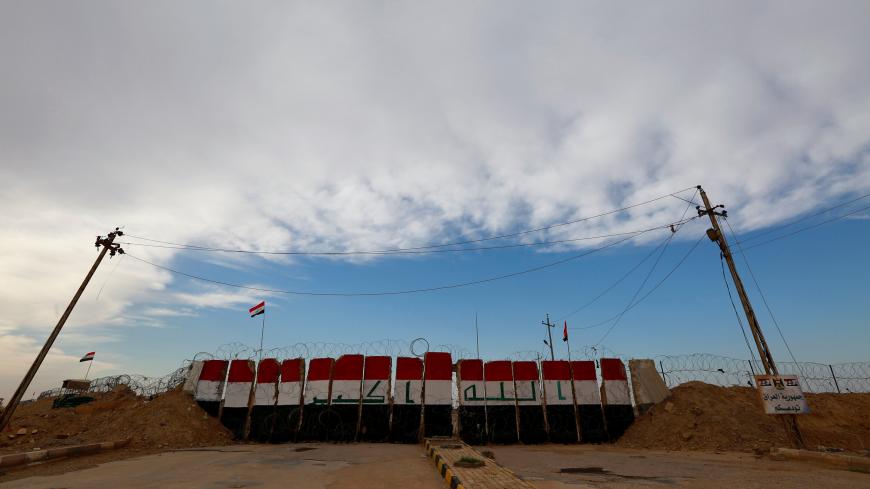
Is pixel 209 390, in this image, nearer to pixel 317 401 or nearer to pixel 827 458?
pixel 317 401

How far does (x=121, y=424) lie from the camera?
56.3ft

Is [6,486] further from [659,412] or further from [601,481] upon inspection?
[659,412]

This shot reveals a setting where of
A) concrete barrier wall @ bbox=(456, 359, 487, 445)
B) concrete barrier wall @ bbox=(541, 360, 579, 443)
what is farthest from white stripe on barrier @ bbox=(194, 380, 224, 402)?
concrete barrier wall @ bbox=(541, 360, 579, 443)

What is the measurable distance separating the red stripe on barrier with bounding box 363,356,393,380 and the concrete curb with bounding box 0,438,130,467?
31.1ft

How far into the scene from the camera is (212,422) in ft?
61.7

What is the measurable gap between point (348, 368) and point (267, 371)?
392 cm

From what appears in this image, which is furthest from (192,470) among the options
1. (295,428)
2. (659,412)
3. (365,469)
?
(659,412)

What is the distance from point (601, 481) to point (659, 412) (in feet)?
36.2

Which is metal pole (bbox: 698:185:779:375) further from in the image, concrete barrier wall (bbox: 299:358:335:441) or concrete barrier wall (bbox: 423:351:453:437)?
concrete barrier wall (bbox: 299:358:335:441)

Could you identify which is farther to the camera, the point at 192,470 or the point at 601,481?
the point at 192,470

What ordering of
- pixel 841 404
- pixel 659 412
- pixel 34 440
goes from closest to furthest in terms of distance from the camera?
pixel 34 440, pixel 841 404, pixel 659 412

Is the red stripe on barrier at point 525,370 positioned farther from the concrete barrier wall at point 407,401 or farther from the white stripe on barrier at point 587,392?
the concrete barrier wall at point 407,401

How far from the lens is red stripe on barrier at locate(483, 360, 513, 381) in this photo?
63.4 feet

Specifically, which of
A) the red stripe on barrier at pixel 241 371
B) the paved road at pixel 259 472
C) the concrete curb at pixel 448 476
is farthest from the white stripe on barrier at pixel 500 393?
the red stripe on barrier at pixel 241 371
